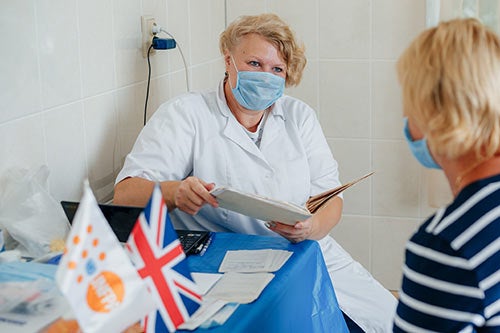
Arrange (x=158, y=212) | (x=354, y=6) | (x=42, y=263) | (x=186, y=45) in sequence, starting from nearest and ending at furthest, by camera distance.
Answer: (x=158, y=212)
(x=42, y=263)
(x=186, y=45)
(x=354, y=6)

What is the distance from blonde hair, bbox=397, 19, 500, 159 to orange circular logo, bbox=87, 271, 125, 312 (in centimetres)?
52

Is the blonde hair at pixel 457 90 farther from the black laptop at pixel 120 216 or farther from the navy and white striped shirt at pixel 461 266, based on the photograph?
the black laptop at pixel 120 216

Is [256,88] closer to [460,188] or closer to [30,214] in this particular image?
[30,214]

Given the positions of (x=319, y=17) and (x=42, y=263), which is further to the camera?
(x=319, y=17)

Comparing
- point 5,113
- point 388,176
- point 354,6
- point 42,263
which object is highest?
point 354,6

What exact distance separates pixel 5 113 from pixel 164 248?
2.60ft

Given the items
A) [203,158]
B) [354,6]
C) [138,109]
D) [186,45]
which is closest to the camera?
[203,158]

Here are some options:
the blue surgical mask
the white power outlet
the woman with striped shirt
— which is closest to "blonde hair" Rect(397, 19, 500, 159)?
the woman with striped shirt

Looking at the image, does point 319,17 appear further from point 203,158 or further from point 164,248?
point 164,248

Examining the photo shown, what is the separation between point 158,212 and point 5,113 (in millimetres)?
796

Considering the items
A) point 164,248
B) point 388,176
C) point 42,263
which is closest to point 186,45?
point 388,176

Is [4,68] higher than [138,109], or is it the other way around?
[4,68]

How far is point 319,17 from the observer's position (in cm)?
341

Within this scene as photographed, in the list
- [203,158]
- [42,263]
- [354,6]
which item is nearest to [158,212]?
[42,263]
